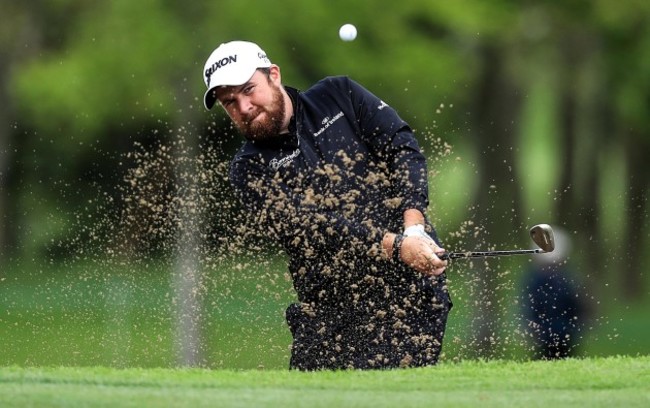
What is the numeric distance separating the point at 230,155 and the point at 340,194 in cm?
1358

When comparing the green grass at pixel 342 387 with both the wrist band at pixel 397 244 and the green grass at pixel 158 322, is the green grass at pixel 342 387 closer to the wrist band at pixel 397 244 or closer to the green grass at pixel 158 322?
the wrist band at pixel 397 244

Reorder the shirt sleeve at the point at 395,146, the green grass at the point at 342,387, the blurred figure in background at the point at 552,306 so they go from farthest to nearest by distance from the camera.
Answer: the blurred figure in background at the point at 552,306 → the shirt sleeve at the point at 395,146 → the green grass at the point at 342,387

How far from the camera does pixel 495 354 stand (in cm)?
1644

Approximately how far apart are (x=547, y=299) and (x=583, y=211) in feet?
30.2

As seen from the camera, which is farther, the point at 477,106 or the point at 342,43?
the point at 477,106

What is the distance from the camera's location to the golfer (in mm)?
7059

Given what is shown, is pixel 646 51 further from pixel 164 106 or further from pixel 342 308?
pixel 342 308

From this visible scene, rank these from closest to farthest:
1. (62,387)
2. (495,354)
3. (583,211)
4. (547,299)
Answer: (62,387) → (547,299) → (495,354) → (583,211)

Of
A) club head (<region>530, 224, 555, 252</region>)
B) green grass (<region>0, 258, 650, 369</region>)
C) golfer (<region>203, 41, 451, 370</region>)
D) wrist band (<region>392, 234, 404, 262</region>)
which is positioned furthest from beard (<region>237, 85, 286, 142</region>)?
green grass (<region>0, 258, 650, 369</region>)

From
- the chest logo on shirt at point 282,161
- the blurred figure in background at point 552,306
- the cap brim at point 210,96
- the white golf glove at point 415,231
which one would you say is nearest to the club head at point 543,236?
the white golf glove at point 415,231

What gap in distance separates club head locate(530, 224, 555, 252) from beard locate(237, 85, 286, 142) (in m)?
1.37

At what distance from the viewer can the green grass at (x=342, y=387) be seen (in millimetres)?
5211

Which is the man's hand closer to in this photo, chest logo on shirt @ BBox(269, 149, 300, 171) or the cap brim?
chest logo on shirt @ BBox(269, 149, 300, 171)

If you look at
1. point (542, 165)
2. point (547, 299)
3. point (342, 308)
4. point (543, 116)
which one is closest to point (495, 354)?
point (547, 299)
